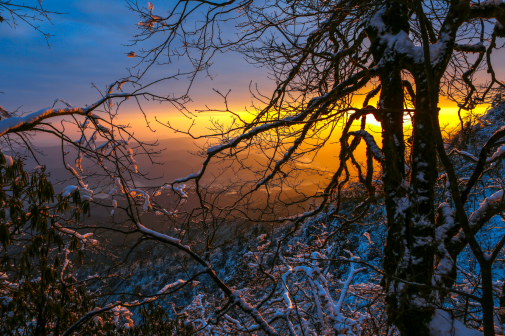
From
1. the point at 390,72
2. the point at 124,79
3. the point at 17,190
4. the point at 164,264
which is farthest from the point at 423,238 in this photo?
the point at 164,264

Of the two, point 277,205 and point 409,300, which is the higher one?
point 277,205

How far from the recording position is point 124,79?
295cm

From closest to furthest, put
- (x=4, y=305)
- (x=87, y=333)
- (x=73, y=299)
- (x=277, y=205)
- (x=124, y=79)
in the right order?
(x=124, y=79)
(x=277, y=205)
(x=4, y=305)
(x=87, y=333)
(x=73, y=299)

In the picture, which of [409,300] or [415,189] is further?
[415,189]

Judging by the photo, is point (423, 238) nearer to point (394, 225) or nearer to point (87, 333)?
point (394, 225)

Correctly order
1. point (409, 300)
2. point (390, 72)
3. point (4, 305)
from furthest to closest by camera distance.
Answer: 1. point (4, 305)
2. point (390, 72)
3. point (409, 300)

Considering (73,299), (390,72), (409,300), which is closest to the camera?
(409,300)

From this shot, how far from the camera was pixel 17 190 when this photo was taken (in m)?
2.61

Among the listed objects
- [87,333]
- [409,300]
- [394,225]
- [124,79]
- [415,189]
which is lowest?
[87,333]

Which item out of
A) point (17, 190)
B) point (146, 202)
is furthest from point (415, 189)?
point (17, 190)

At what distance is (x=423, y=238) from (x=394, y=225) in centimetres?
27

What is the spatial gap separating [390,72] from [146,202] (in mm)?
3181

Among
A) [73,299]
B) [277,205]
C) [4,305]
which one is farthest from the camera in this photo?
[73,299]

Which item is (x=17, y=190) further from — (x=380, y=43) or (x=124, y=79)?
(x=380, y=43)
